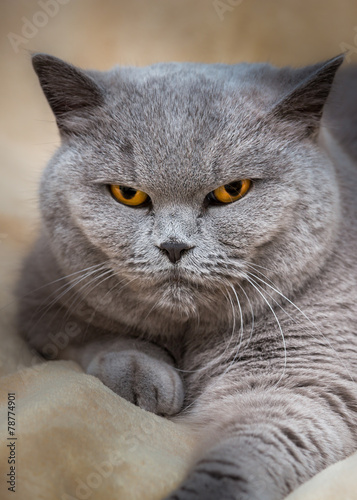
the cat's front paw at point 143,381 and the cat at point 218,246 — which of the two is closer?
the cat at point 218,246

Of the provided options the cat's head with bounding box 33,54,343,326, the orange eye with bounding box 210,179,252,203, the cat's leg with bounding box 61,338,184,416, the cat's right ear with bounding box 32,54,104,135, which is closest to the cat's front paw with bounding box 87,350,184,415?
the cat's leg with bounding box 61,338,184,416

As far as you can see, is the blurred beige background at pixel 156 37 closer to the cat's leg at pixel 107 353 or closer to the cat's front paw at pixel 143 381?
the cat's leg at pixel 107 353

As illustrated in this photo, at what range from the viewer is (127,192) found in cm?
132

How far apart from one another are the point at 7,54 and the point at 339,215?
1567 mm

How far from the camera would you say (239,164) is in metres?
1.27

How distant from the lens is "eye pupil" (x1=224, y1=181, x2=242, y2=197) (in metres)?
1.28

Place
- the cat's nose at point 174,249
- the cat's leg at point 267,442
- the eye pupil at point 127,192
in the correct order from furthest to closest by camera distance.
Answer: the eye pupil at point 127,192 → the cat's nose at point 174,249 → the cat's leg at point 267,442

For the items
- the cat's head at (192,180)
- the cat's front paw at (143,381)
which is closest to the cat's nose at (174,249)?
the cat's head at (192,180)

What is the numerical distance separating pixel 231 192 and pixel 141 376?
474 millimetres

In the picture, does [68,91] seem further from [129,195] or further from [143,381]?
[143,381]

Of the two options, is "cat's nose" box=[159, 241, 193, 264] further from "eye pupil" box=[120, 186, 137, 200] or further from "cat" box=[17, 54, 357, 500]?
"eye pupil" box=[120, 186, 137, 200]

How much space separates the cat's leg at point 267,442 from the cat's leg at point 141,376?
0.26 feet

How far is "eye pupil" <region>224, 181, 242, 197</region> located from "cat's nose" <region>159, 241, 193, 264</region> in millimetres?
164

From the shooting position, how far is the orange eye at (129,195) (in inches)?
51.4
